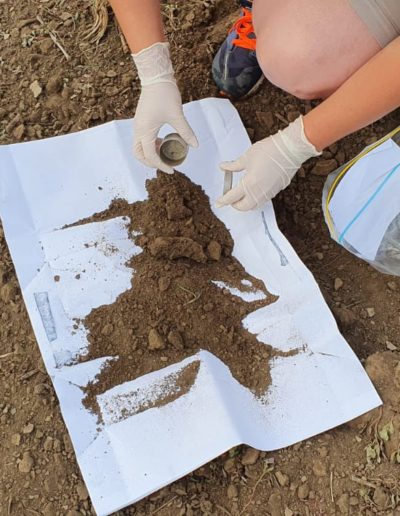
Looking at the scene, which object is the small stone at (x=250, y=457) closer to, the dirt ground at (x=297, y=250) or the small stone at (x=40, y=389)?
the dirt ground at (x=297, y=250)

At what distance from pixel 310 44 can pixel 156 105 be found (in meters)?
0.40

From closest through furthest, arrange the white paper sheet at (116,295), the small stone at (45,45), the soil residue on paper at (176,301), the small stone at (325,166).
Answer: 1. the white paper sheet at (116,295)
2. the soil residue on paper at (176,301)
3. the small stone at (325,166)
4. the small stone at (45,45)

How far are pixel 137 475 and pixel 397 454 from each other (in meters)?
0.54

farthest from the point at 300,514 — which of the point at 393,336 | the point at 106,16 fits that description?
the point at 106,16

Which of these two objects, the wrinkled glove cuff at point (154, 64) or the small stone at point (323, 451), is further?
the wrinkled glove cuff at point (154, 64)

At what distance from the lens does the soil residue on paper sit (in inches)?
49.8

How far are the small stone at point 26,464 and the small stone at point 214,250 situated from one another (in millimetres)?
606

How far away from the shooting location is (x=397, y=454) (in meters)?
1.20

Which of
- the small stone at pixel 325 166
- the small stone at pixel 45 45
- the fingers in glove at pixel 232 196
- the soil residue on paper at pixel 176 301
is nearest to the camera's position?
the soil residue on paper at pixel 176 301

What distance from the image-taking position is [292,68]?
4.74ft

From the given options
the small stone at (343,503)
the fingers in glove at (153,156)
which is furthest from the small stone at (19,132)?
the small stone at (343,503)

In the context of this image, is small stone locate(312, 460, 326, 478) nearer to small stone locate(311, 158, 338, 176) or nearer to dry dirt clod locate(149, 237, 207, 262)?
dry dirt clod locate(149, 237, 207, 262)

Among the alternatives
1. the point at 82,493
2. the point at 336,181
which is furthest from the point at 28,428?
the point at 336,181

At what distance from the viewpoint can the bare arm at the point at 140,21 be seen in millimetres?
1309
